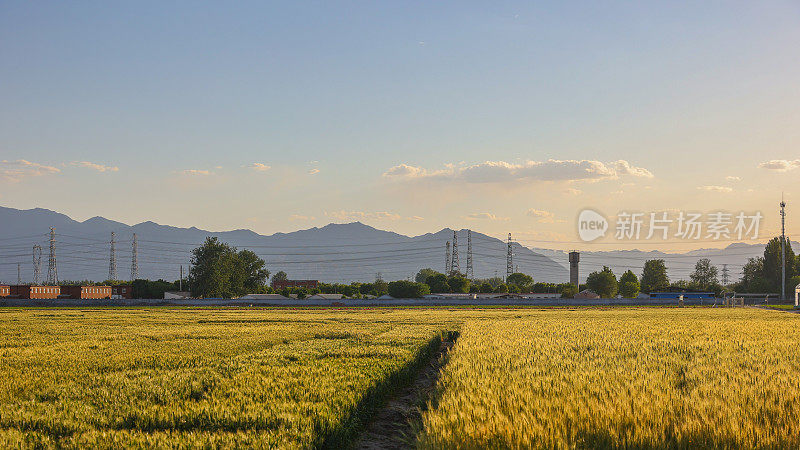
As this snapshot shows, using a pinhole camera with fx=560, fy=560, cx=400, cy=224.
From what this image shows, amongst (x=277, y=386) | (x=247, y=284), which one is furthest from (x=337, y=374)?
(x=247, y=284)

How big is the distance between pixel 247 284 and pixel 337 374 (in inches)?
6714

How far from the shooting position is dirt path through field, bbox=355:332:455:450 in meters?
12.9

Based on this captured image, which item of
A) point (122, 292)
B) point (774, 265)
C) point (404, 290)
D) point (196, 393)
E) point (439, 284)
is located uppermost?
point (774, 265)

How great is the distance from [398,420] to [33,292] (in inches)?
5992

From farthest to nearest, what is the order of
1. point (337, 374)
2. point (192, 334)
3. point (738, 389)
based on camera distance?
1. point (192, 334)
2. point (337, 374)
3. point (738, 389)

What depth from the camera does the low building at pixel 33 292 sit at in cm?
13600

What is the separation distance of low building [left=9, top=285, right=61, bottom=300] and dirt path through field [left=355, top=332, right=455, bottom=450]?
480 ft

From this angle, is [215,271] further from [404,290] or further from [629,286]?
[629,286]

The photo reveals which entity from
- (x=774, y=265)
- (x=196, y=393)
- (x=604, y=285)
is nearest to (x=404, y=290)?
(x=604, y=285)

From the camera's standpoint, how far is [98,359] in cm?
2194

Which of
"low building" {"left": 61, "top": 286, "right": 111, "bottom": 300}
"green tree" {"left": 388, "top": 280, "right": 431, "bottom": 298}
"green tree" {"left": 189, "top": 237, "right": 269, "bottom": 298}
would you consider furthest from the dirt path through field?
"low building" {"left": 61, "top": 286, "right": 111, "bottom": 300}

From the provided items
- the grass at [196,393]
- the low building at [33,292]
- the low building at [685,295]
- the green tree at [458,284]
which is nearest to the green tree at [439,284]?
the green tree at [458,284]

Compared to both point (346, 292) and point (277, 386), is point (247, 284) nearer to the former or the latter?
point (346, 292)

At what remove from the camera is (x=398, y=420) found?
1538 cm
